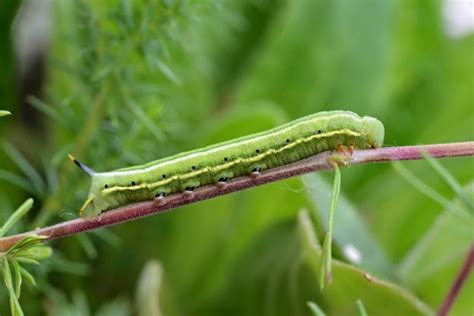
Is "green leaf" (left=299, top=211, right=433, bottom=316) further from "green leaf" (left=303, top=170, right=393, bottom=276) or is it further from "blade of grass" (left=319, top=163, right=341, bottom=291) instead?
"blade of grass" (left=319, top=163, right=341, bottom=291)

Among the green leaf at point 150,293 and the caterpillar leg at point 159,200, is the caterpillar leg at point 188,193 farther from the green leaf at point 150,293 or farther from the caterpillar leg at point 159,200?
the green leaf at point 150,293

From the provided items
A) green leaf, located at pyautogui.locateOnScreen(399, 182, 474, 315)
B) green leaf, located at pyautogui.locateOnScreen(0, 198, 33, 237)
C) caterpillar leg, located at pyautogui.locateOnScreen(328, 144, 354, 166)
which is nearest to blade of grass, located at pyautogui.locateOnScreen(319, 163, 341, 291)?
caterpillar leg, located at pyautogui.locateOnScreen(328, 144, 354, 166)

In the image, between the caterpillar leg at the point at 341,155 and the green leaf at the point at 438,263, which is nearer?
the caterpillar leg at the point at 341,155

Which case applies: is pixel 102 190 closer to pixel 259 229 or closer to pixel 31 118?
pixel 259 229

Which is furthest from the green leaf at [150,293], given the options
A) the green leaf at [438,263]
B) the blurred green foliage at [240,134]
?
the green leaf at [438,263]

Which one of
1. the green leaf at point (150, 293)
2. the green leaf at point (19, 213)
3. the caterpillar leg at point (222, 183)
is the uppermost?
Answer: the caterpillar leg at point (222, 183)

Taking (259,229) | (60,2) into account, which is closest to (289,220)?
(259,229)
